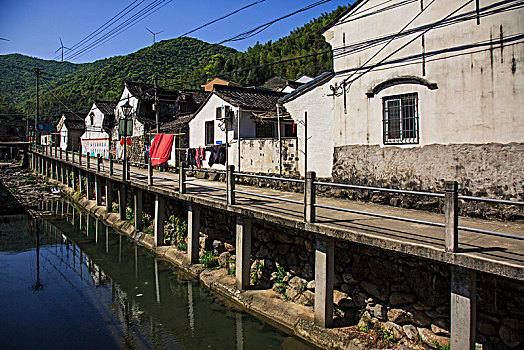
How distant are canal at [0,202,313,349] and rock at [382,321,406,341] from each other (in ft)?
5.45

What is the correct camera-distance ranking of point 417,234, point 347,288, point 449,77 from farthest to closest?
point 449,77, point 347,288, point 417,234

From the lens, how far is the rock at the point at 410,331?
271 inches

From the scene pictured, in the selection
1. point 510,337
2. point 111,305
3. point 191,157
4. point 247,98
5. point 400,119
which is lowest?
point 111,305

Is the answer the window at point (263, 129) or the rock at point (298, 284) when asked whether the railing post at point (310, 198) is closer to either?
the rock at point (298, 284)

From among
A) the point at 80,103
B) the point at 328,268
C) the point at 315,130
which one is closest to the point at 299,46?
the point at 80,103

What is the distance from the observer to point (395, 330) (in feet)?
23.5

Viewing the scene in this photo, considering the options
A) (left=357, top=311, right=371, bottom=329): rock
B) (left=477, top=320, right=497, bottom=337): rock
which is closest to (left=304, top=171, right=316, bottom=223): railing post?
(left=357, top=311, right=371, bottom=329): rock

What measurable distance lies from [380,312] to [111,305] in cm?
764

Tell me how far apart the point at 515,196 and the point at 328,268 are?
478cm

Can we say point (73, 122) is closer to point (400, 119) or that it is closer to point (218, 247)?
point (218, 247)

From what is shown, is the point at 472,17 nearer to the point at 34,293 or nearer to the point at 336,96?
the point at 336,96

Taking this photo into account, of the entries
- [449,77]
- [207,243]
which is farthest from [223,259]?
[449,77]

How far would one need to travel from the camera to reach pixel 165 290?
11.9 m

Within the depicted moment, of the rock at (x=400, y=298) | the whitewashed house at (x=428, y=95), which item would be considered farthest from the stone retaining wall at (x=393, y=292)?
the whitewashed house at (x=428, y=95)
